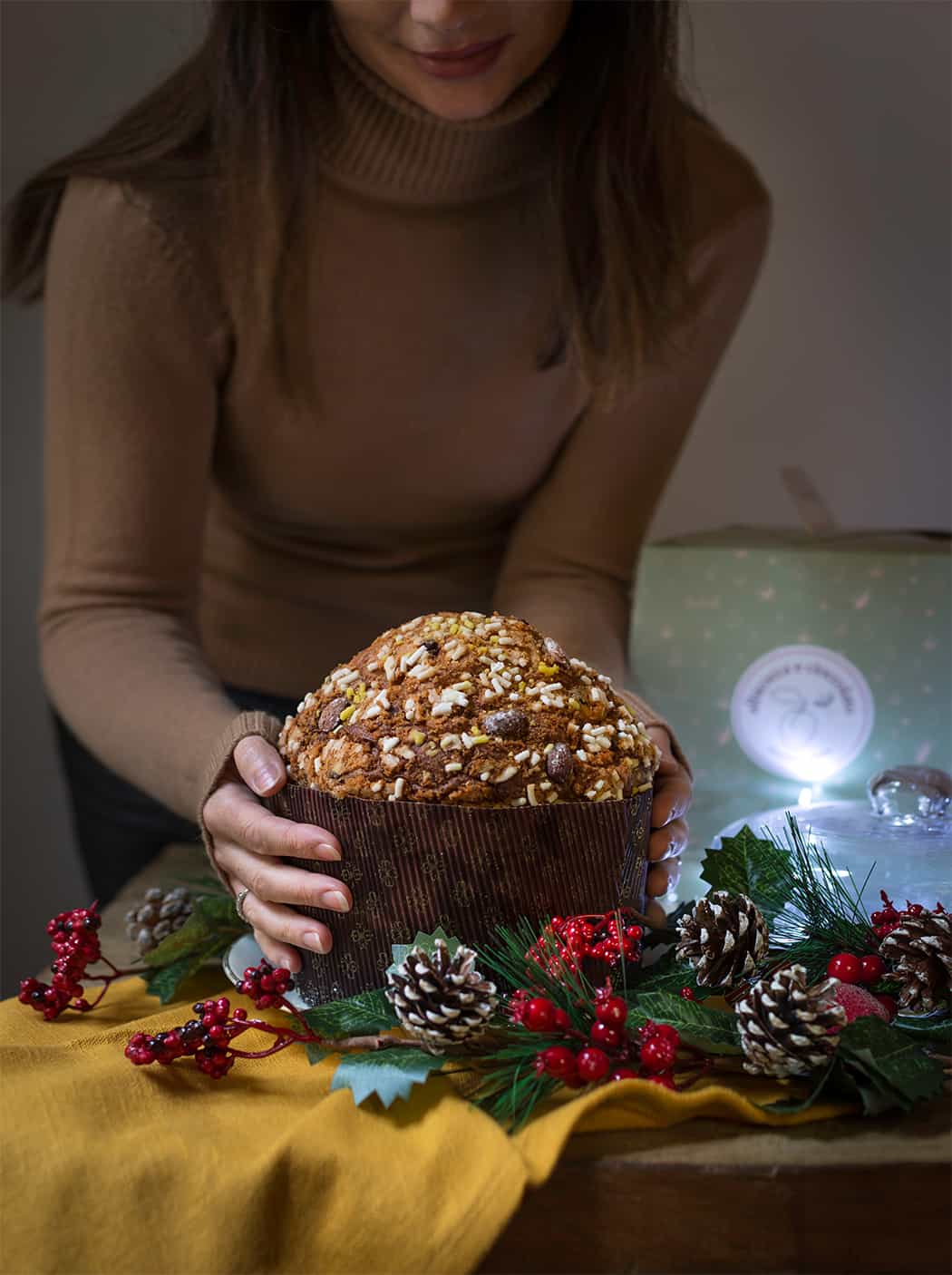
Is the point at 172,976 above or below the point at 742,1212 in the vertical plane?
below

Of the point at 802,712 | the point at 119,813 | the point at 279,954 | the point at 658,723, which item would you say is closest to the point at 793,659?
the point at 802,712

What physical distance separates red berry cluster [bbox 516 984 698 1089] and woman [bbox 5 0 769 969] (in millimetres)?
280

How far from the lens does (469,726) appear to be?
2.51ft

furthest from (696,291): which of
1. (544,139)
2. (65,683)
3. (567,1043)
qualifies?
(567,1043)

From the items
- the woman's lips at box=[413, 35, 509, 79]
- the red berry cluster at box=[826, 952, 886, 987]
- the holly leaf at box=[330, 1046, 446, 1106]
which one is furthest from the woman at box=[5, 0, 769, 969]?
the holly leaf at box=[330, 1046, 446, 1106]

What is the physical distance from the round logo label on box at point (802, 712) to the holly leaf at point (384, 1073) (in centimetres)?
74

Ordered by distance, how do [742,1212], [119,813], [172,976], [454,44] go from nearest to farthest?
[742,1212] < [172,976] < [454,44] < [119,813]

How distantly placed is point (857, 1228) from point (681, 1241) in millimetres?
87

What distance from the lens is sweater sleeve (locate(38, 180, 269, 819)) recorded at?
1.13 m

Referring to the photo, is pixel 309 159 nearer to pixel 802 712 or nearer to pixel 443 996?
pixel 802 712

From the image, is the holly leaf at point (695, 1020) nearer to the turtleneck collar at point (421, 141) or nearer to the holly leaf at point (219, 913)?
the holly leaf at point (219, 913)

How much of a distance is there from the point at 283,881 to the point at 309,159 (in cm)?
74

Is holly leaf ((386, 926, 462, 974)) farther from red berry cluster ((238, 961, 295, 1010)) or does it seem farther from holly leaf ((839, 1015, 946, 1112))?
holly leaf ((839, 1015, 946, 1112))

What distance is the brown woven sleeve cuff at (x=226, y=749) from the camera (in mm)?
864
